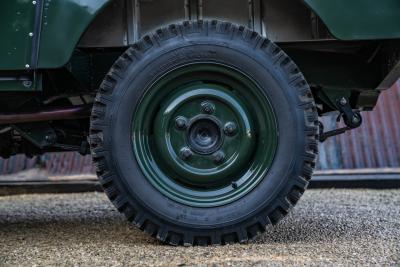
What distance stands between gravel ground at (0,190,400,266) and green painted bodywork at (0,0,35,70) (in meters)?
1.07

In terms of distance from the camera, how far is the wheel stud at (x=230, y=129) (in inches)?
140

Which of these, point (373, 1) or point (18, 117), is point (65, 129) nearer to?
point (18, 117)

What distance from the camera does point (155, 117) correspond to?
142 inches

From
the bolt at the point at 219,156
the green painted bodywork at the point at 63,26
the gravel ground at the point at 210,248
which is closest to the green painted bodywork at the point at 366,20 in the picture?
the bolt at the point at 219,156

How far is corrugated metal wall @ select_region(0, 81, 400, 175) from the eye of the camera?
28.2ft

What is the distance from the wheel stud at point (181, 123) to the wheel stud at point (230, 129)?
220 mm

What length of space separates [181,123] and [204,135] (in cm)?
16

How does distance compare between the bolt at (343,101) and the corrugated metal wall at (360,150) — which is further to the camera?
the corrugated metal wall at (360,150)

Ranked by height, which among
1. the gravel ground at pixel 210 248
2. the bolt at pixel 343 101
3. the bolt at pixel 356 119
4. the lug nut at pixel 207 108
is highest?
the lug nut at pixel 207 108

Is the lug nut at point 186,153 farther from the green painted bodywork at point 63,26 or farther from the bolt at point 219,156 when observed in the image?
the green painted bodywork at point 63,26

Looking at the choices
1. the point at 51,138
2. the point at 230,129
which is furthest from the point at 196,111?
the point at 51,138

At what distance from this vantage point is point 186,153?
3.53 metres

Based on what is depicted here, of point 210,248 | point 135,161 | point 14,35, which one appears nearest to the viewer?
point 210,248

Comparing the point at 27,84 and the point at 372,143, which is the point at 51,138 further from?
the point at 372,143
